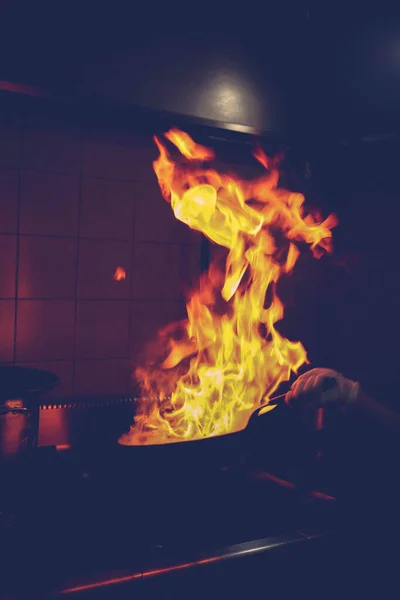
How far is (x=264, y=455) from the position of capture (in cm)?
160

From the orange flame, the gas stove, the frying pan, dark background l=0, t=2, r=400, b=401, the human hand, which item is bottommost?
the gas stove

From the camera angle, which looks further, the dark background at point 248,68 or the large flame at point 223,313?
the large flame at point 223,313

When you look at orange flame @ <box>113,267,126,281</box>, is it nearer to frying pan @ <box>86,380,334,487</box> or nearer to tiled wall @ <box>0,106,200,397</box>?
tiled wall @ <box>0,106,200,397</box>

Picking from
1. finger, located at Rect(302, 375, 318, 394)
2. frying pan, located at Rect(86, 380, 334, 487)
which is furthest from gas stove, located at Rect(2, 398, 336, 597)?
finger, located at Rect(302, 375, 318, 394)

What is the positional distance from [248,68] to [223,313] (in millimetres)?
945

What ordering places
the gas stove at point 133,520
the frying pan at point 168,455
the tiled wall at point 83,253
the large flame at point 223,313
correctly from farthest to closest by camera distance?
the tiled wall at point 83,253, the large flame at point 223,313, the frying pan at point 168,455, the gas stove at point 133,520

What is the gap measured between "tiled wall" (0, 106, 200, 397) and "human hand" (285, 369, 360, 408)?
2.61 ft

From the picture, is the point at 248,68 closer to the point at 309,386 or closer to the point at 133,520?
the point at 309,386

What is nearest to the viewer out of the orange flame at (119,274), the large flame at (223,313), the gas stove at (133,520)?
the gas stove at (133,520)

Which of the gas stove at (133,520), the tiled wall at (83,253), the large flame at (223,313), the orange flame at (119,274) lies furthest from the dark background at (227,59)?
the gas stove at (133,520)

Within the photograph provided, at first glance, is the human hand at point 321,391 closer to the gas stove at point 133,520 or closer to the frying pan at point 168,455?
the frying pan at point 168,455

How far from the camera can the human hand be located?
1.37 metres

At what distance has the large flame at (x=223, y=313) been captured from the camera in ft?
4.95

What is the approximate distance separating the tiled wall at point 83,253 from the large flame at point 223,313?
0.28ft
